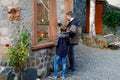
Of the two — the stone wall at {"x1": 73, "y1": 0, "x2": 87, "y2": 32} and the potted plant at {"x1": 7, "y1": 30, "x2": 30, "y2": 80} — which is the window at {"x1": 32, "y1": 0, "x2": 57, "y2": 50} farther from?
the stone wall at {"x1": 73, "y1": 0, "x2": 87, "y2": 32}

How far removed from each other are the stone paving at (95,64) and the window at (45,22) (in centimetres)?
121

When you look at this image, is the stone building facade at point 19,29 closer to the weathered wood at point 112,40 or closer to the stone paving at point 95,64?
the stone paving at point 95,64

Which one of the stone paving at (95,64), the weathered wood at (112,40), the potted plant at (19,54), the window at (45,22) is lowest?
the stone paving at (95,64)

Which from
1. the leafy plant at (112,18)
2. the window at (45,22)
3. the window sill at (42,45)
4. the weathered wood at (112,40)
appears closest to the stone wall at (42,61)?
the window sill at (42,45)

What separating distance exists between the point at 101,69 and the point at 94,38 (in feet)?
19.3

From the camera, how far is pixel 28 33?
8.59 m

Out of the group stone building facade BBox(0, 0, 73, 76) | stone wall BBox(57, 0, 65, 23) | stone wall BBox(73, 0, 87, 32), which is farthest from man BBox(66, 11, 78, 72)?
stone wall BBox(73, 0, 87, 32)

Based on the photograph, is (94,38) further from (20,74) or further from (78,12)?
(20,74)

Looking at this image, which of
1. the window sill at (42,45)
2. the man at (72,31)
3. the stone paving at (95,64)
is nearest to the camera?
the window sill at (42,45)

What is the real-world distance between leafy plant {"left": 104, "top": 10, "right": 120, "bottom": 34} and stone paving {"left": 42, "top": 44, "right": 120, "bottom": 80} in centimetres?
425

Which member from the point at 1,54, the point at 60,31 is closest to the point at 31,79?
the point at 1,54

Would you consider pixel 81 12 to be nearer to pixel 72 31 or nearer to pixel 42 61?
pixel 72 31

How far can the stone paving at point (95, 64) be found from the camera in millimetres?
10133

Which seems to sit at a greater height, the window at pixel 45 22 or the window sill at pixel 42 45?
the window at pixel 45 22
